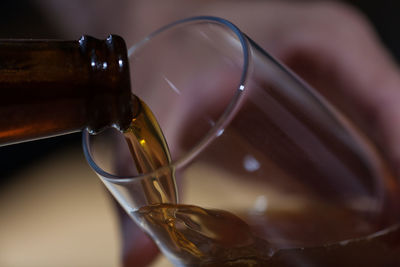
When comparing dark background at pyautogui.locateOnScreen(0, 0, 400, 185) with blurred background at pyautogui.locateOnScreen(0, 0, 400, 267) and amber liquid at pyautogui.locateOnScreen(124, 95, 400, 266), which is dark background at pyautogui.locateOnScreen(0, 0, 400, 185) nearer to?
blurred background at pyautogui.locateOnScreen(0, 0, 400, 267)

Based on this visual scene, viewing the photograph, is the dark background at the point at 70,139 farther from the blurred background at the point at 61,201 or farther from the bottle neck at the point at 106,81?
the bottle neck at the point at 106,81

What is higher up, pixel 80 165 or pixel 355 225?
pixel 355 225

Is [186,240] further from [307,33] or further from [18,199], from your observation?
[18,199]

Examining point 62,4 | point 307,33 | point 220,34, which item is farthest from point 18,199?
point 220,34

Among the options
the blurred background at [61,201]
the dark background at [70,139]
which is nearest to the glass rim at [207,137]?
the blurred background at [61,201]

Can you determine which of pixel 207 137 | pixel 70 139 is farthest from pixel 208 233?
pixel 70 139

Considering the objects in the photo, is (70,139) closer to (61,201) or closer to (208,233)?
(61,201)
